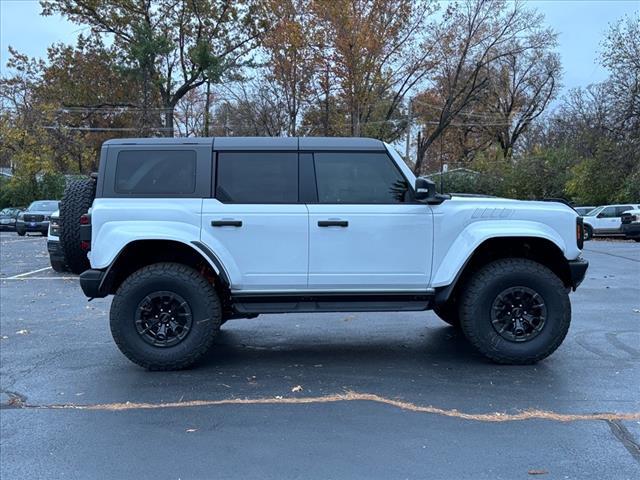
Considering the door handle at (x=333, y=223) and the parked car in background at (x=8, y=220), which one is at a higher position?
the door handle at (x=333, y=223)

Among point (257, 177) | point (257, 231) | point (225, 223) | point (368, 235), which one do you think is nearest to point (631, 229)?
point (368, 235)

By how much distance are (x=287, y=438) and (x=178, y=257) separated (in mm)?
2380

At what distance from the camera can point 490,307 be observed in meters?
5.71

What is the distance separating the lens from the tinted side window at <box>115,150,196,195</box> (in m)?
5.65

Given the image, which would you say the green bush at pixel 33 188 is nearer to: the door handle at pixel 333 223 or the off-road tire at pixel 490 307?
the door handle at pixel 333 223

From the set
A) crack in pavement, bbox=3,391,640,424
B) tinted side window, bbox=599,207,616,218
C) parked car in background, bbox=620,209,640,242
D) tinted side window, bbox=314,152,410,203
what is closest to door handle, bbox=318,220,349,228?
tinted side window, bbox=314,152,410,203

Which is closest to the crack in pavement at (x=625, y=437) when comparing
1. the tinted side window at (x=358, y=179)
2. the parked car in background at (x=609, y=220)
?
the tinted side window at (x=358, y=179)

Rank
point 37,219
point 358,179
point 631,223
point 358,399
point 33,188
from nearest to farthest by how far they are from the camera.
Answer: point 358,399
point 358,179
point 631,223
point 37,219
point 33,188

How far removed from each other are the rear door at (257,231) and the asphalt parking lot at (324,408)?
→ 3.11ft

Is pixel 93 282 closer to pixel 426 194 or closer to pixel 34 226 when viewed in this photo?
pixel 426 194

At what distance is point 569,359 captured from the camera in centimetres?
609

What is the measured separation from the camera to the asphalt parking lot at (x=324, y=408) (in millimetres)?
3801

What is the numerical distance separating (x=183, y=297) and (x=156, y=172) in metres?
1.21

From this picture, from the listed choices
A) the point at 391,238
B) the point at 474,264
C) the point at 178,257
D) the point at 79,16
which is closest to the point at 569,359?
the point at 474,264
